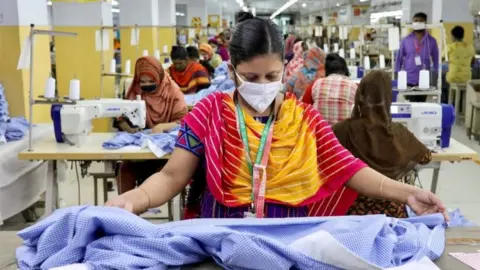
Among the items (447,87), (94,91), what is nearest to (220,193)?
(94,91)

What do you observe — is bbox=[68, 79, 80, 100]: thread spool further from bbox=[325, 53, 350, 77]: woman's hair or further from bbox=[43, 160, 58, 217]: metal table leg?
bbox=[325, 53, 350, 77]: woman's hair

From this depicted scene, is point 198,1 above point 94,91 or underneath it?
above

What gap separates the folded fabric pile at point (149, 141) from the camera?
3.95 meters

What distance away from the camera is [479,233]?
1.66m

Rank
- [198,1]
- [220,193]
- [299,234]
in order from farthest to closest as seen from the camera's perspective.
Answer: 1. [198,1]
2. [220,193]
3. [299,234]

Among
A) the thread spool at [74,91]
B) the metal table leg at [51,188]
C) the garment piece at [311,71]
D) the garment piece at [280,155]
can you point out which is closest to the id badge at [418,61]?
the garment piece at [311,71]

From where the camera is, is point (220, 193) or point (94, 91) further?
point (94, 91)

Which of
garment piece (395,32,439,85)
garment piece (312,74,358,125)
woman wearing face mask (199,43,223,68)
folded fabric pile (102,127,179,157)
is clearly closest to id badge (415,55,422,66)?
garment piece (395,32,439,85)

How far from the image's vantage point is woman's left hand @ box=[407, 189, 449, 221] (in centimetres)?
170

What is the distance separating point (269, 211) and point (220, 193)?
15 cm

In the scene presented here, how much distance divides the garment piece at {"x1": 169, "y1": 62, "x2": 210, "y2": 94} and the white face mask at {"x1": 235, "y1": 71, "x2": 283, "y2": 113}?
516 cm

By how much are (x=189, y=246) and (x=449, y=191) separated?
16.3ft

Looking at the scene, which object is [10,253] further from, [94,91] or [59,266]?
[94,91]

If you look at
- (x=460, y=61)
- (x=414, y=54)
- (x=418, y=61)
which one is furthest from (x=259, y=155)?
(x=460, y=61)
